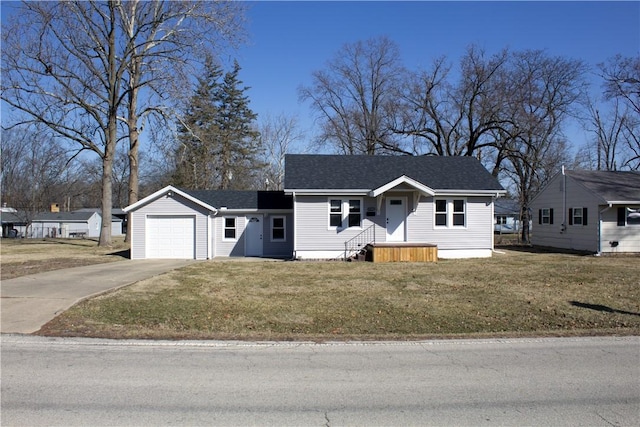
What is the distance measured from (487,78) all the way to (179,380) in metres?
40.5

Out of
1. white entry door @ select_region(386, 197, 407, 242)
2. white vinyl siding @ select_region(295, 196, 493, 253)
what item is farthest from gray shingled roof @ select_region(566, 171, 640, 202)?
white entry door @ select_region(386, 197, 407, 242)

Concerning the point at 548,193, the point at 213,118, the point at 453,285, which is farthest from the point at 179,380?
the point at 213,118

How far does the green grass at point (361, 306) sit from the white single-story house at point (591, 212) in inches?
394

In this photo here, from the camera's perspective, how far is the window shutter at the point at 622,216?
83.6ft

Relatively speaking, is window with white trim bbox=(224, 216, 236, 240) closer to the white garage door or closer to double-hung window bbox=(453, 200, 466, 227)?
the white garage door

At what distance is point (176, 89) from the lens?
2888 cm

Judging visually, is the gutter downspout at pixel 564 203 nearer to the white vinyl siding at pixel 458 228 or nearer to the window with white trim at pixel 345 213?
the white vinyl siding at pixel 458 228

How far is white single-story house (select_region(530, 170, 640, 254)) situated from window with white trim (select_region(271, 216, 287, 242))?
16447 mm

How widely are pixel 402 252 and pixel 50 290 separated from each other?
539 inches

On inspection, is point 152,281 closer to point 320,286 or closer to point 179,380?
point 320,286

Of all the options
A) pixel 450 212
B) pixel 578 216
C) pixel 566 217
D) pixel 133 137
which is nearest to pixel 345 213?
pixel 450 212

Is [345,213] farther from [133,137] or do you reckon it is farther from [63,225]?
[63,225]

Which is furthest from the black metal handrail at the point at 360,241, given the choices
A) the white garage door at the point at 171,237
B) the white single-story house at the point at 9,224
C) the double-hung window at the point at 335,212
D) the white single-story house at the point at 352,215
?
the white single-story house at the point at 9,224

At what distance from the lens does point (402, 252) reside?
2102 centimetres
